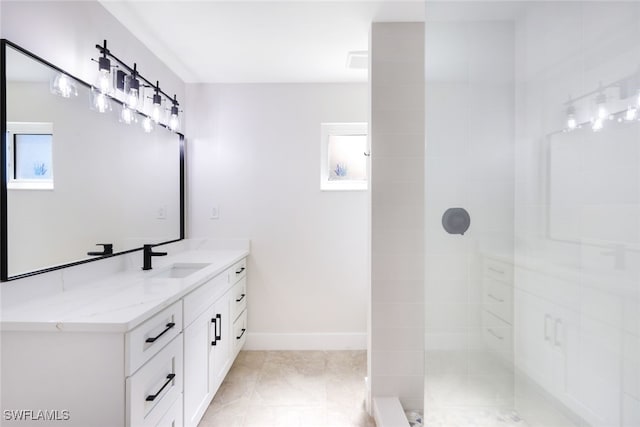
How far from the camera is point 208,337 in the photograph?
1.92 meters

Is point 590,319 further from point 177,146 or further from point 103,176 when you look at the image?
point 177,146

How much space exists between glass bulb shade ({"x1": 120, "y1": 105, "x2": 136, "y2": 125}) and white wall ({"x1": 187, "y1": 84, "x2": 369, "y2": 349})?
3.10ft

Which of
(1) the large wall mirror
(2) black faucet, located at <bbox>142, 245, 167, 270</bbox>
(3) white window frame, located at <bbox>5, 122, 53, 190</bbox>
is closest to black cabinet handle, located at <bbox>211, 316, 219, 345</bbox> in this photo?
(2) black faucet, located at <bbox>142, 245, 167, 270</bbox>

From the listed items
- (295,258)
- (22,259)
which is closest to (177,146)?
(295,258)

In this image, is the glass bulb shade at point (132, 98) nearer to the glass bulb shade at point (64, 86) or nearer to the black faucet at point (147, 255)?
the glass bulb shade at point (64, 86)

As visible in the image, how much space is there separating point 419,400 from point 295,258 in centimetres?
152

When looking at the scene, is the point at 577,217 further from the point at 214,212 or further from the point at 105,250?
the point at 214,212

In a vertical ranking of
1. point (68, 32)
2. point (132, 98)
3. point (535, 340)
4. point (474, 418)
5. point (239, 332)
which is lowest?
point (239, 332)

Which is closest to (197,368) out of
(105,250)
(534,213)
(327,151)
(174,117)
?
(105,250)

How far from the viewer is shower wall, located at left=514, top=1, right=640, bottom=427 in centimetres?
70

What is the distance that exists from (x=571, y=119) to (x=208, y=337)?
79.3 inches

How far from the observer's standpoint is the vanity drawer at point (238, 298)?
97.5 inches

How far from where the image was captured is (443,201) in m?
1.37

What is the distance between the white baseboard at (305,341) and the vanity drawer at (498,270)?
2010 mm
